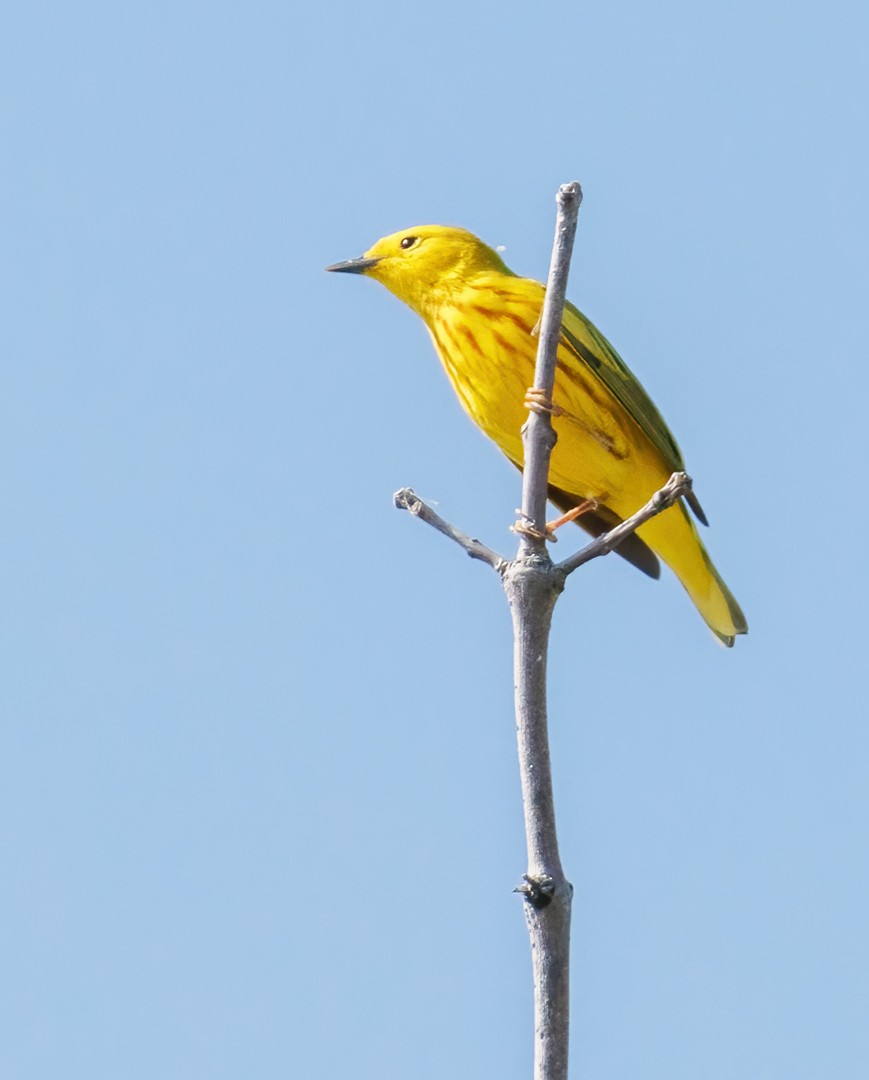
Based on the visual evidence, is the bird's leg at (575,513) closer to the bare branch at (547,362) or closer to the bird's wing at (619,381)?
the bird's wing at (619,381)

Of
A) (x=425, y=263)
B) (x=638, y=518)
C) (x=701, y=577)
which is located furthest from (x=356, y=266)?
(x=638, y=518)

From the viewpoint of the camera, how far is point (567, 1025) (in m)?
2.29

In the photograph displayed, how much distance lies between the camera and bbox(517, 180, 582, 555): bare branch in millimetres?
3199

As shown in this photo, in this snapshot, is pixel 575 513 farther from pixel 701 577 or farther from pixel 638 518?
pixel 638 518

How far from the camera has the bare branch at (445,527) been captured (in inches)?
129

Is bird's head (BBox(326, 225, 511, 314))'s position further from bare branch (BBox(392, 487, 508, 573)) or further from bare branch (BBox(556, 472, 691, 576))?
bare branch (BBox(556, 472, 691, 576))

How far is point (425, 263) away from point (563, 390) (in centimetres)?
97

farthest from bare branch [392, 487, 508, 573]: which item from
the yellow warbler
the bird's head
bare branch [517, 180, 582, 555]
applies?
the bird's head

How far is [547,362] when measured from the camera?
3.25 meters

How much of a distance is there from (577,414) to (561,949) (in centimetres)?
358

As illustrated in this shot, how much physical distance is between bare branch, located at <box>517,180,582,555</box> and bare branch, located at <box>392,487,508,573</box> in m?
0.14

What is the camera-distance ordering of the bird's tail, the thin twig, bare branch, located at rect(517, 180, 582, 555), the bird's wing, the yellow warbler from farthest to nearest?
1. the bird's tail
2. the bird's wing
3. the yellow warbler
4. bare branch, located at rect(517, 180, 582, 555)
5. the thin twig

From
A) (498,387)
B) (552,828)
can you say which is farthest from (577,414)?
(552,828)

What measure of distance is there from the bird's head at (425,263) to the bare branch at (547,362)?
109 inches
